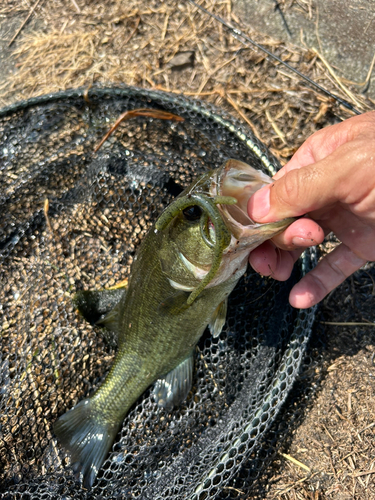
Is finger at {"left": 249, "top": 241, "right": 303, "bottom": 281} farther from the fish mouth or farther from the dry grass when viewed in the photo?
the dry grass

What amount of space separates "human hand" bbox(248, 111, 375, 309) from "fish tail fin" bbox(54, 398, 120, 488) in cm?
160

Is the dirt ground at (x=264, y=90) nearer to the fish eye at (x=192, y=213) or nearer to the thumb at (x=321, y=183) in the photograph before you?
the thumb at (x=321, y=183)

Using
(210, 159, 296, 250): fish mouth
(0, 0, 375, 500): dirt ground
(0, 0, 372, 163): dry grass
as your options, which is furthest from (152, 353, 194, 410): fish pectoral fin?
(0, 0, 372, 163): dry grass

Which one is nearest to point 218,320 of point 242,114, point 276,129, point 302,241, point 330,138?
point 302,241

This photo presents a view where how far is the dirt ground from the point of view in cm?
268

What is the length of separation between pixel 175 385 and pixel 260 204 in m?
1.57

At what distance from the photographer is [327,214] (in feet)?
7.63

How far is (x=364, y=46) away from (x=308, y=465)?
3598 mm

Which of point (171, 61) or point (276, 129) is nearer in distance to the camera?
point (276, 129)

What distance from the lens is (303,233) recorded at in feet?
6.22

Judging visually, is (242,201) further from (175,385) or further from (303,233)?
(175,385)

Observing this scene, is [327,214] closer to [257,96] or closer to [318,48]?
[257,96]

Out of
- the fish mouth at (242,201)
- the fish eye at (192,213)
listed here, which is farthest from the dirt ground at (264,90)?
the fish eye at (192,213)

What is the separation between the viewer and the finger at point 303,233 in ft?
6.19
